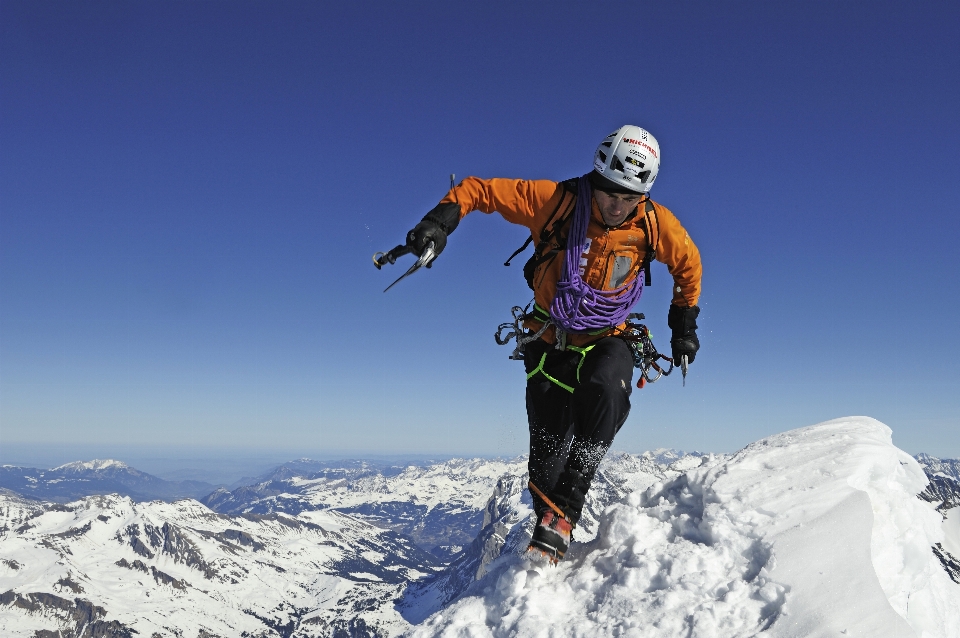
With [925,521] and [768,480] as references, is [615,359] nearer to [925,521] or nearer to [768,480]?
[768,480]

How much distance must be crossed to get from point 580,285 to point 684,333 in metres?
1.62

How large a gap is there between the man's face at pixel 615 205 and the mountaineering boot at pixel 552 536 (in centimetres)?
306

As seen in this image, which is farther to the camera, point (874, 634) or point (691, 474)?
point (691, 474)

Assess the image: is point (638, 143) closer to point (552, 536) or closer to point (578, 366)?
point (578, 366)

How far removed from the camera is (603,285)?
22.3 feet

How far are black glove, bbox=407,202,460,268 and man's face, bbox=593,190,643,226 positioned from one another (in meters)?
1.54

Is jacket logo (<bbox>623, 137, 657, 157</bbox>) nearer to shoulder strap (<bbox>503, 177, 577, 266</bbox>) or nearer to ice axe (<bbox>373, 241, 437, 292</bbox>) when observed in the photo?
shoulder strap (<bbox>503, 177, 577, 266</bbox>)

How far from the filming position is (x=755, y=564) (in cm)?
480

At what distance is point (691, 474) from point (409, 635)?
309cm

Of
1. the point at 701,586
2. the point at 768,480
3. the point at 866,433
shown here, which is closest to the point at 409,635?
the point at 701,586

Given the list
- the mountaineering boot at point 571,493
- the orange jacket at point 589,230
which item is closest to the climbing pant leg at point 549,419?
the mountaineering boot at point 571,493

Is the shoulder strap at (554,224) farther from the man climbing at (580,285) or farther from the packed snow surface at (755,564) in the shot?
the packed snow surface at (755,564)

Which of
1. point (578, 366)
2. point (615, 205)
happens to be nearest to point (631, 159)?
point (615, 205)

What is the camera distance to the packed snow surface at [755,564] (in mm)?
4352
